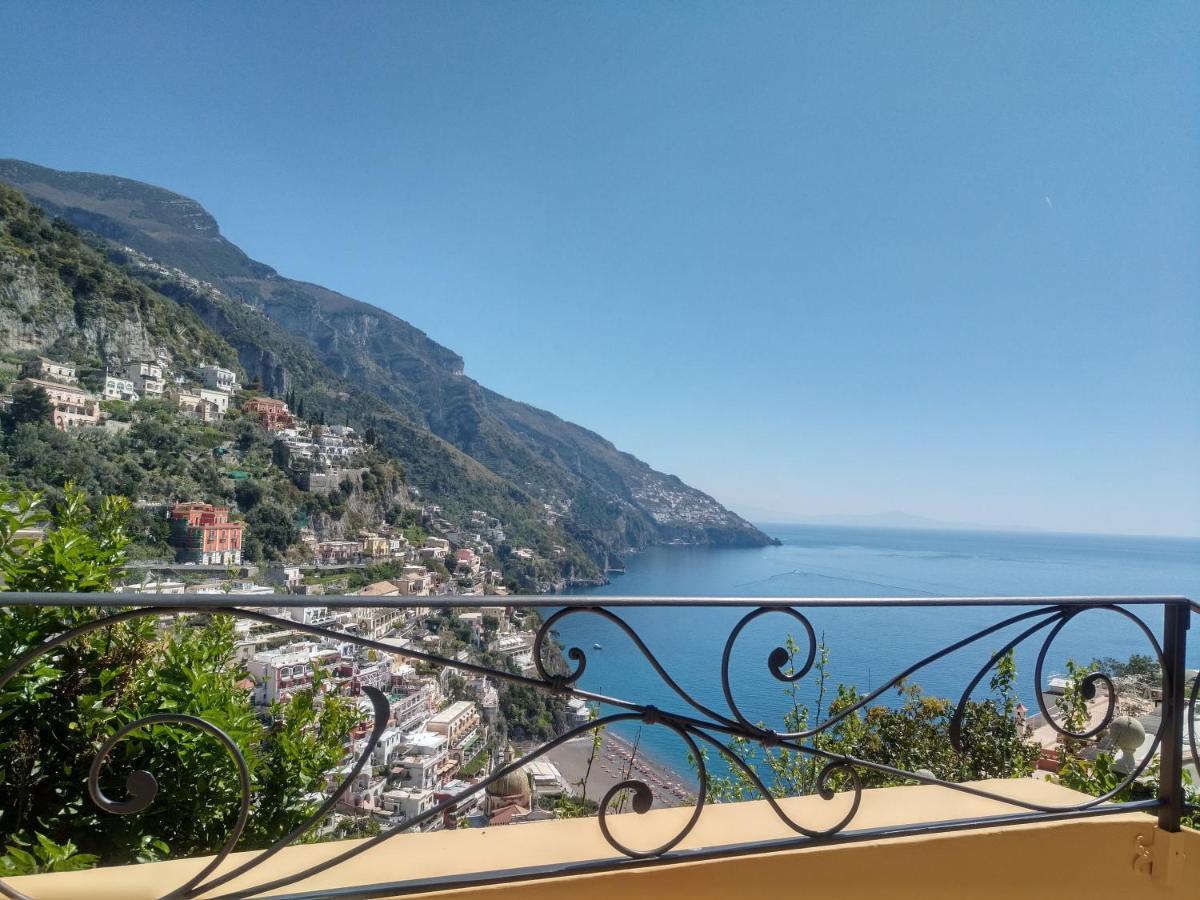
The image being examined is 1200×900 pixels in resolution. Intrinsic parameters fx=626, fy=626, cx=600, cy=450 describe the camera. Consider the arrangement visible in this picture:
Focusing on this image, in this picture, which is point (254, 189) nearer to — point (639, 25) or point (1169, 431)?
point (639, 25)

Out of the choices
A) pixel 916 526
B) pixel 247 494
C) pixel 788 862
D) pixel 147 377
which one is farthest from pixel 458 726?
pixel 916 526

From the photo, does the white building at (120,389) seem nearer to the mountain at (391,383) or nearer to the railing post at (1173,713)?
the mountain at (391,383)

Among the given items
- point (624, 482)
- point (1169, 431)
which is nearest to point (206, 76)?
point (1169, 431)

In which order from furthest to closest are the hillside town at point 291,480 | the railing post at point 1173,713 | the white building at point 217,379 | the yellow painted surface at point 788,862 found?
1. the white building at point 217,379
2. the hillside town at point 291,480
3. the railing post at point 1173,713
4. the yellow painted surface at point 788,862

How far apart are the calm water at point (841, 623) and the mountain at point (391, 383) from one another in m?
6.33

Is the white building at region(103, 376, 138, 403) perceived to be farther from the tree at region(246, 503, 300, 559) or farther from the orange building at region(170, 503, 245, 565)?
the orange building at region(170, 503, 245, 565)

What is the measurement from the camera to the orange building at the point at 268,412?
29.7m

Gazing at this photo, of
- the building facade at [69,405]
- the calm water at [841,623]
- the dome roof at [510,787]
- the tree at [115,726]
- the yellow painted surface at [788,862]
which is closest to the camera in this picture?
the yellow painted surface at [788,862]

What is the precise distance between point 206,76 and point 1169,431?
40.5m

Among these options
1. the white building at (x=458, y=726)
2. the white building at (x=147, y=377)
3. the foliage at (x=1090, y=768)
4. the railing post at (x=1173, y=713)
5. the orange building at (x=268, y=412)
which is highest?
the white building at (x=147, y=377)

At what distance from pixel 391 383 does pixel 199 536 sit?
134ft

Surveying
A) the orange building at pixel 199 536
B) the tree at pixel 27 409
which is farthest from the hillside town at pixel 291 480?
the tree at pixel 27 409

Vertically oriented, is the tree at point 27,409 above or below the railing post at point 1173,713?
above

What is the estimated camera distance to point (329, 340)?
189ft
